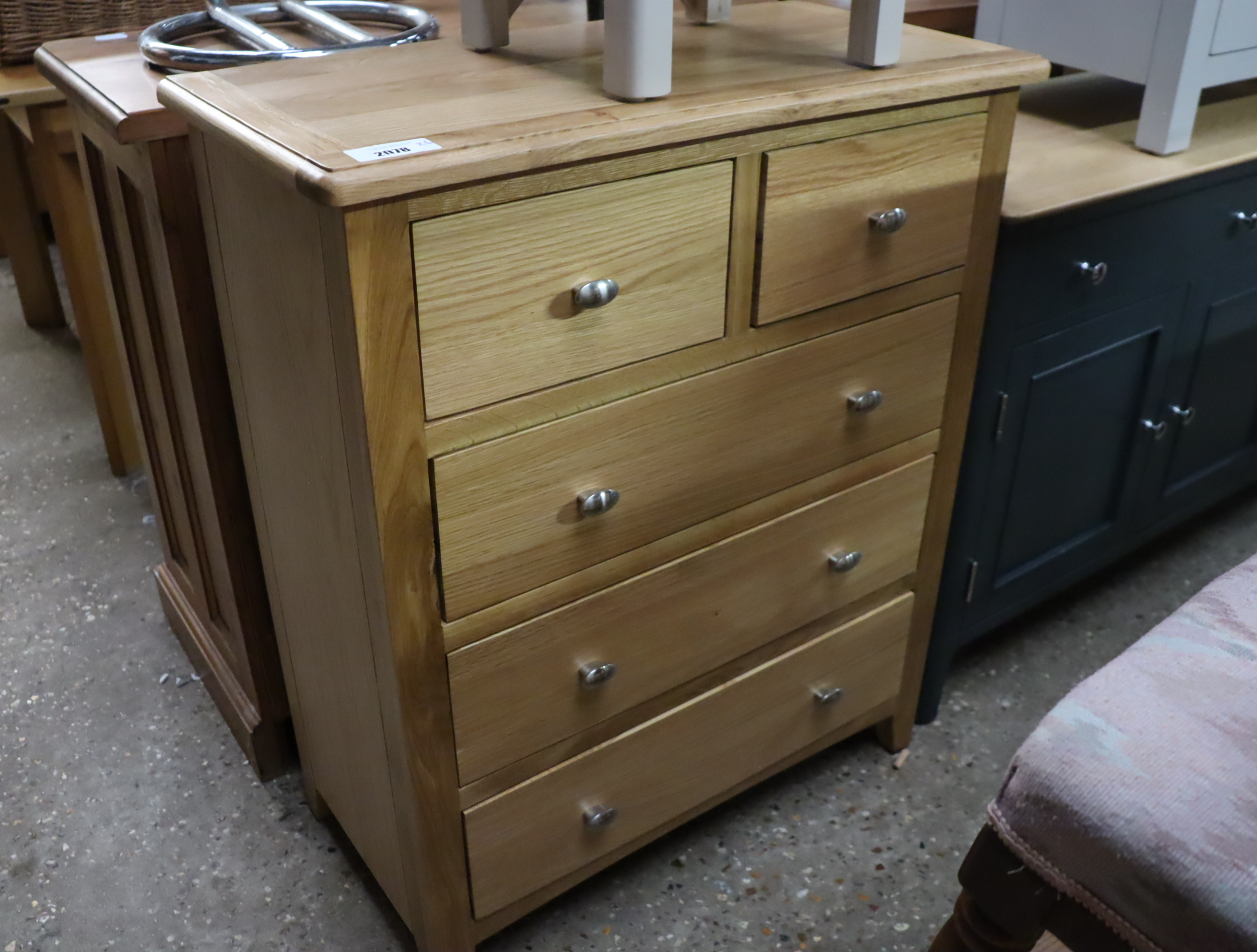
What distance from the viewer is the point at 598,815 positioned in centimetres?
133

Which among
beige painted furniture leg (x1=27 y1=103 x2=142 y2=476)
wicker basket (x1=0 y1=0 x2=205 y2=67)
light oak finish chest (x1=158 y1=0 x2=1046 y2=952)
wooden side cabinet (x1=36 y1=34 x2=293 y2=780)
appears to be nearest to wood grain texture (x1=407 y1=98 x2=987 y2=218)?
light oak finish chest (x1=158 y1=0 x2=1046 y2=952)

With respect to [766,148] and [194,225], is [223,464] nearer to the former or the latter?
[194,225]

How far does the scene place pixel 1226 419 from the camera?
2.01 m

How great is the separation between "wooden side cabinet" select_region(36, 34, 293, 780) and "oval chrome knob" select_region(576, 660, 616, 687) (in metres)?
0.53

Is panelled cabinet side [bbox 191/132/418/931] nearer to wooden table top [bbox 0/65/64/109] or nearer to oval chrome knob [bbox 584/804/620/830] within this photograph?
oval chrome knob [bbox 584/804/620/830]

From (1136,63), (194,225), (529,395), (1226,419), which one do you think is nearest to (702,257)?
(529,395)

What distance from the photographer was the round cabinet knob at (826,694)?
1521mm

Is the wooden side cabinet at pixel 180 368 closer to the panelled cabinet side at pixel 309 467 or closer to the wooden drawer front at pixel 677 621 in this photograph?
the panelled cabinet side at pixel 309 467

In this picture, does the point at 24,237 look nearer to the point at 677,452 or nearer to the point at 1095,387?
the point at 677,452

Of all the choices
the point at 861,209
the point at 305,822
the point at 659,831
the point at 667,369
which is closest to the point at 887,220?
the point at 861,209

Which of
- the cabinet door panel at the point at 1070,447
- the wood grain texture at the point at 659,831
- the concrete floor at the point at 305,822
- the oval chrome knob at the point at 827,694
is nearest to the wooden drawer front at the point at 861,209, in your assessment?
the cabinet door panel at the point at 1070,447

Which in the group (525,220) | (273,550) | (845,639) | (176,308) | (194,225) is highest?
(525,220)

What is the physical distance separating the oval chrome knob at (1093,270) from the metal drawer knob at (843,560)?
49 centimetres

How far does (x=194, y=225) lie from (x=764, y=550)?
749 millimetres
